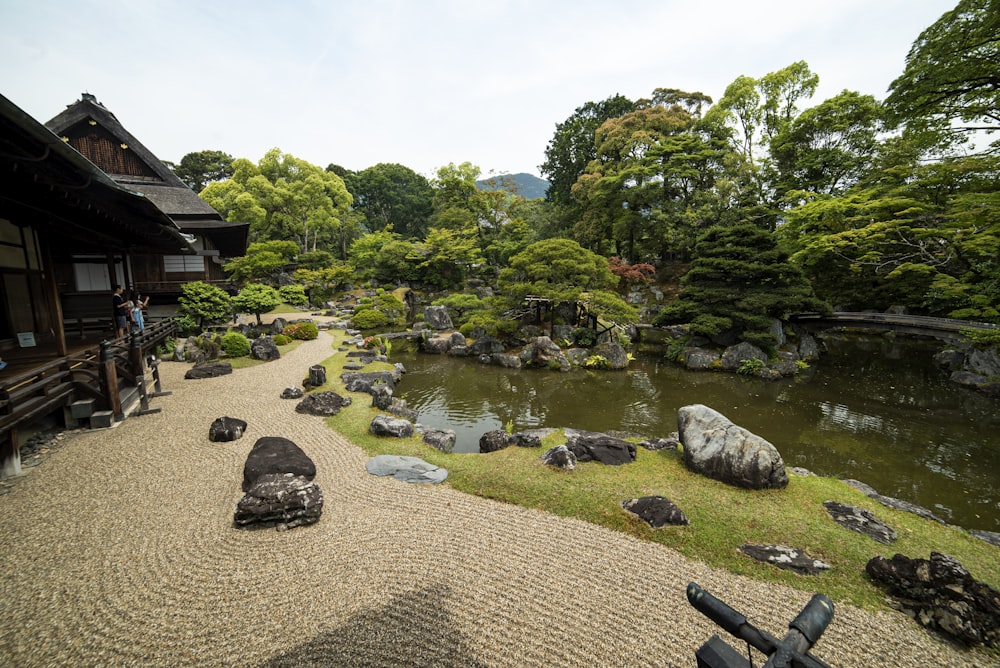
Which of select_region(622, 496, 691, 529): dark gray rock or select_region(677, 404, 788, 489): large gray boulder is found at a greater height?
select_region(677, 404, 788, 489): large gray boulder

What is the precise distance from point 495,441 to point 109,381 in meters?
7.55

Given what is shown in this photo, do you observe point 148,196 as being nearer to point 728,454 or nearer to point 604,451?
point 604,451

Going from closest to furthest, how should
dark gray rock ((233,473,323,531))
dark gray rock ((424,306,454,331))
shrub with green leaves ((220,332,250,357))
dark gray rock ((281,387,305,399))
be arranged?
dark gray rock ((233,473,323,531))
dark gray rock ((281,387,305,399))
shrub with green leaves ((220,332,250,357))
dark gray rock ((424,306,454,331))

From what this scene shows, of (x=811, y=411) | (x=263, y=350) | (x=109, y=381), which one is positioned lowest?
(x=811, y=411)

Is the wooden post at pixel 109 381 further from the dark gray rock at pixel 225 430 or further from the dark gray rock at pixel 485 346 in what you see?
the dark gray rock at pixel 485 346

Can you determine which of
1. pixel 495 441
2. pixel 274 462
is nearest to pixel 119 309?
pixel 274 462

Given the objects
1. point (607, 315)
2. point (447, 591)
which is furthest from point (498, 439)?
point (607, 315)

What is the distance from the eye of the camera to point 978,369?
1312 cm

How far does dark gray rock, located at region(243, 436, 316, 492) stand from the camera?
19.1 feet

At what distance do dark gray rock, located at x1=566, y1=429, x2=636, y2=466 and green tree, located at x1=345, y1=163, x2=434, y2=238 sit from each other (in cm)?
4102

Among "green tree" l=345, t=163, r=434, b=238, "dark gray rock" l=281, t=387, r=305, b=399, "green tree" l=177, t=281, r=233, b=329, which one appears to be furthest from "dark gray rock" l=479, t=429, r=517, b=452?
"green tree" l=345, t=163, r=434, b=238

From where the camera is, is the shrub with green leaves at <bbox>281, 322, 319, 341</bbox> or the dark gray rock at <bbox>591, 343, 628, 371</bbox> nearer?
the dark gray rock at <bbox>591, 343, 628, 371</bbox>

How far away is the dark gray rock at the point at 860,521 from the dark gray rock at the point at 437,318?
17346mm

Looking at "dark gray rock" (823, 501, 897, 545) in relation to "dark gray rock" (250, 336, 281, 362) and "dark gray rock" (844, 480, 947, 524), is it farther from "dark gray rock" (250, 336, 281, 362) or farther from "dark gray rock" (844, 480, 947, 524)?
"dark gray rock" (250, 336, 281, 362)
